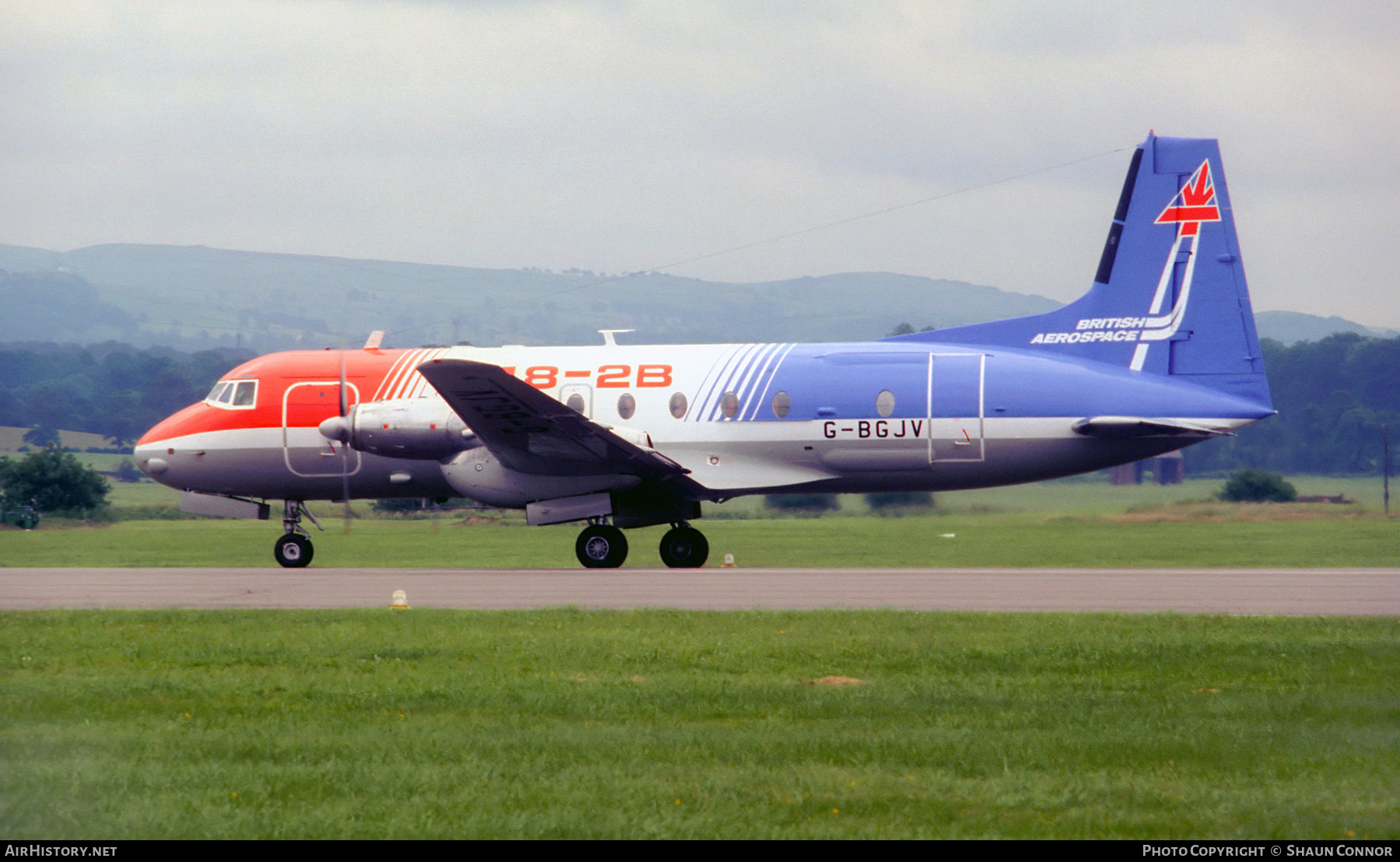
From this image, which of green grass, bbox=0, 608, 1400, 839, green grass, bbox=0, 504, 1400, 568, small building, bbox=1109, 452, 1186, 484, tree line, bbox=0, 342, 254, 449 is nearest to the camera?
green grass, bbox=0, 608, 1400, 839

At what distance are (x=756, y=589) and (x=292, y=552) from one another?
1084 centimetres

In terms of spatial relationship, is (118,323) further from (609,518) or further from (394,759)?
(394,759)

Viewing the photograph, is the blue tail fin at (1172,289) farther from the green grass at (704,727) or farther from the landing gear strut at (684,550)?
the green grass at (704,727)

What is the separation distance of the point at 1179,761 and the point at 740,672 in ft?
15.1

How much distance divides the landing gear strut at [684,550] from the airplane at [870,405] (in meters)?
0.04

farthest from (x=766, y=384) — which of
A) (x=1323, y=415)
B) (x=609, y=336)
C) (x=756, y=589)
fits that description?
(x=1323, y=415)

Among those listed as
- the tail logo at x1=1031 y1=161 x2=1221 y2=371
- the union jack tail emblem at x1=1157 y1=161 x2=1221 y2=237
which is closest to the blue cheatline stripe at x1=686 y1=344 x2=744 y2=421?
the tail logo at x1=1031 y1=161 x2=1221 y2=371

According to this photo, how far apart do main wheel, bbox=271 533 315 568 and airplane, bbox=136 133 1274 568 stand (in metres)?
1.79

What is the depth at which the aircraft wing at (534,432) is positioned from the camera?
21.8 meters

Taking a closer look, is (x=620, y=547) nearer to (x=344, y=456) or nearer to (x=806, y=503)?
(x=344, y=456)

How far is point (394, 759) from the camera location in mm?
8672

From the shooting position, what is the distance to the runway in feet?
56.1

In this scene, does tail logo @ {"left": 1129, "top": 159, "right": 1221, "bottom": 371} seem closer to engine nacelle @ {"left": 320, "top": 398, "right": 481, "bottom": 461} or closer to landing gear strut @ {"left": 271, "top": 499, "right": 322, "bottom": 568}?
engine nacelle @ {"left": 320, "top": 398, "right": 481, "bottom": 461}
